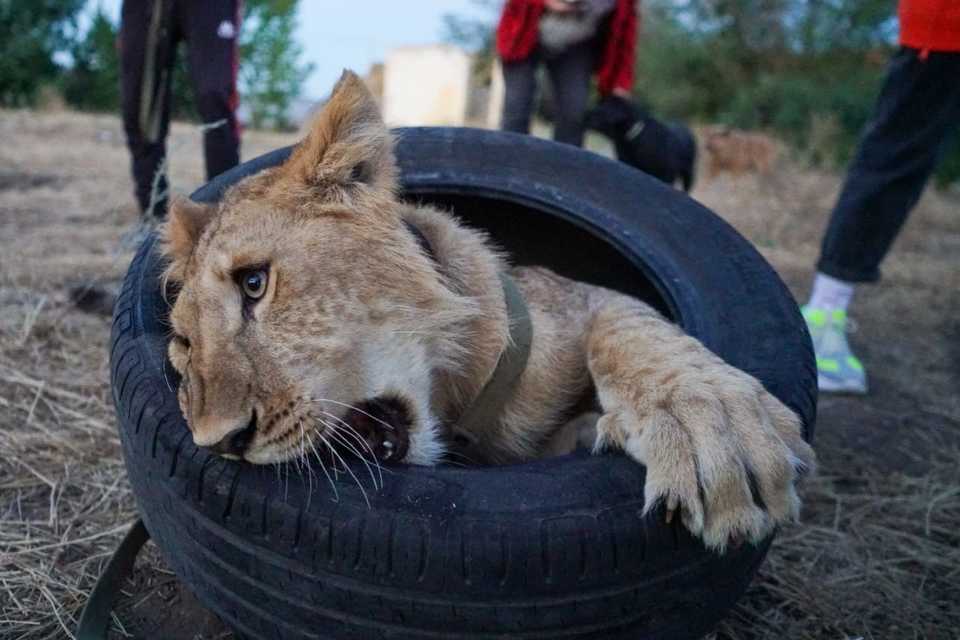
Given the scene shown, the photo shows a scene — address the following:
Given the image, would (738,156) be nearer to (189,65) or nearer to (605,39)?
(605,39)

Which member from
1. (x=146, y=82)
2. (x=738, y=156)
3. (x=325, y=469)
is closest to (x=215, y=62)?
(x=146, y=82)

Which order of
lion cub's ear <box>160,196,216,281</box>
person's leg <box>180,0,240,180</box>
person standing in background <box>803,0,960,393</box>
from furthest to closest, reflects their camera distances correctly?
person's leg <box>180,0,240,180</box>, person standing in background <box>803,0,960,393</box>, lion cub's ear <box>160,196,216,281</box>

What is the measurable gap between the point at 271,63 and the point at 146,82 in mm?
16077

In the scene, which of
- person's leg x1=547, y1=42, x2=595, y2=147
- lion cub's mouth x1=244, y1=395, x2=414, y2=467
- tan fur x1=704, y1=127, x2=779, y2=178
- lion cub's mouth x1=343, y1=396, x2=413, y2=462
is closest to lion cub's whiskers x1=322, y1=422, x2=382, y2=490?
lion cub's mouth x1=244, y1=395, x2=414, y2=467

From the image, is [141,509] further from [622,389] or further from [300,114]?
[300,114]

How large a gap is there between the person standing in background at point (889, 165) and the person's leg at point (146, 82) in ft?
10.6

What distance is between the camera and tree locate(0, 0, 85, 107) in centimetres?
1483

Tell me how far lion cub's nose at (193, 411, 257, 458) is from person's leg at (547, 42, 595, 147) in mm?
4171

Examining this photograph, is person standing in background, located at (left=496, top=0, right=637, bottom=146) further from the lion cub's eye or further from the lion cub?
the lion cub's eye

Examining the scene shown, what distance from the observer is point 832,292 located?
3799 mm

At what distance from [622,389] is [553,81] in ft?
13.1

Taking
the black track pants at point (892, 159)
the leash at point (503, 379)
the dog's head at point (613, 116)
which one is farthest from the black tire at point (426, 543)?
the dog's head at point (613, 116)

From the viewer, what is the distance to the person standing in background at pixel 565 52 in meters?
5.05

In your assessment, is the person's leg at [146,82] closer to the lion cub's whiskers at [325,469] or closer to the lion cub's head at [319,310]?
the lion cub's head at [319,310]
